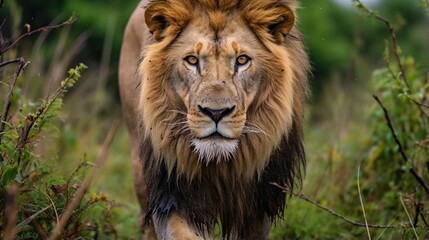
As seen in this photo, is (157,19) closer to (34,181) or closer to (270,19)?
(270,19)

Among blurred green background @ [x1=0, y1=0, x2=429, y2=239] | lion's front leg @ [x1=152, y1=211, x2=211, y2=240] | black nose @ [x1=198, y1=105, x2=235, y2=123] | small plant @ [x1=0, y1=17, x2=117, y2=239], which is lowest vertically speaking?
blurred green background @ [x1=0, y1=0, x2=429, y2=239]

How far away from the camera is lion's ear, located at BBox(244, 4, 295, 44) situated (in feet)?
14.2

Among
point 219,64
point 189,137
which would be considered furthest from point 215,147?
point 219,64

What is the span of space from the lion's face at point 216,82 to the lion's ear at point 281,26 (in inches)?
5.0

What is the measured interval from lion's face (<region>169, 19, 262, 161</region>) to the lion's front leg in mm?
352

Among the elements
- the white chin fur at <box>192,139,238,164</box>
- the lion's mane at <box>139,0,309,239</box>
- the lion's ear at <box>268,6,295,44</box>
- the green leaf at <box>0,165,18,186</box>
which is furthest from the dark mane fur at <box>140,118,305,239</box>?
the green leaf at <box>0,165,18,186</box>

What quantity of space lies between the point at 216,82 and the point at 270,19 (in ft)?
1.69

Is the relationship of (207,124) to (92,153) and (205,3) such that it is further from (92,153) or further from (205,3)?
(92,153)

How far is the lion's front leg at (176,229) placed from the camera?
13.8 ft

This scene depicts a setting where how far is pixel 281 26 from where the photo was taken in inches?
173

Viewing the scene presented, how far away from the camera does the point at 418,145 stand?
5.13 meters

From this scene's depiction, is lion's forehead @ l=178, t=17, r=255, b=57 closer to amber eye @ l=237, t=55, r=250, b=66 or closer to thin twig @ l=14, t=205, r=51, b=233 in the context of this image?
amber eye @ l=237, t=55, r=250, b=66

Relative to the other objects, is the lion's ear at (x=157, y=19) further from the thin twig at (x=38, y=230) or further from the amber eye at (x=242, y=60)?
the thin twig at (x=38, y=230)

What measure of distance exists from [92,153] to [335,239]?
350 cm
